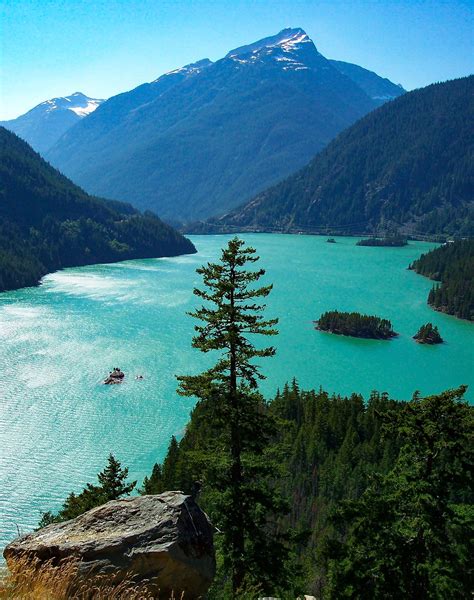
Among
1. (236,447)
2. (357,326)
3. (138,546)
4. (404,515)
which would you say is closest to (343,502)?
(404,515)

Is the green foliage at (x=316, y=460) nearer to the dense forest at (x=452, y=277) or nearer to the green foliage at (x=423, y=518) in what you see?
the green foliage at (x=423, y=518)

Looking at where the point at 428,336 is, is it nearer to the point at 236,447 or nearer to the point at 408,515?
the point at 408,515

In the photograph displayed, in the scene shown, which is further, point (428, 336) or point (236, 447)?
point (428, 336)

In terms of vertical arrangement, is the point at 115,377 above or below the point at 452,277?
below

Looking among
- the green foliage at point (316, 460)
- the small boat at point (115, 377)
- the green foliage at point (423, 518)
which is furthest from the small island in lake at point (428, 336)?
the green foliage at point (423, 518)

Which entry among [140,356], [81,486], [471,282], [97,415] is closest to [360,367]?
[140,356]

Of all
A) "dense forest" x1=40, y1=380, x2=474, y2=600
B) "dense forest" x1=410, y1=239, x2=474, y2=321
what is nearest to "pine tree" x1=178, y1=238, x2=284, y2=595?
"dense forest" x1=40, y1=380, x2=474, y2=600

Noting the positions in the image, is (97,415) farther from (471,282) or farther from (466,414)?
(471,282)
